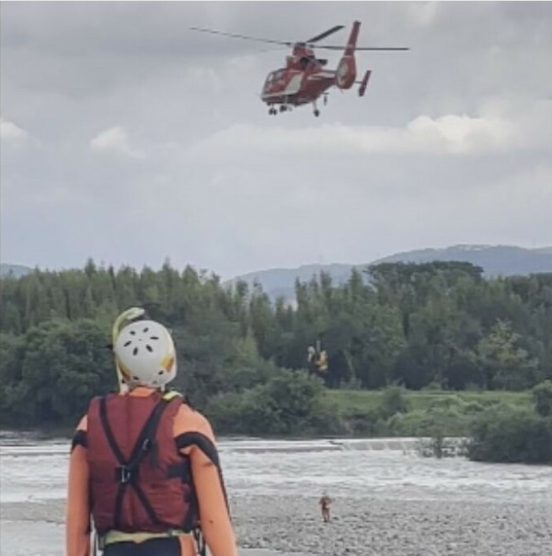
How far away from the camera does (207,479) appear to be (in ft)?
14.5

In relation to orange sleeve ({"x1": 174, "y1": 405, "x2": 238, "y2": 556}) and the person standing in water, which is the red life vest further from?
the person standing in water

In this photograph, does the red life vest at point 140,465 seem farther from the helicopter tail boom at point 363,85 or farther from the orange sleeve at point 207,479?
the helicopter tail boom at point 363,85

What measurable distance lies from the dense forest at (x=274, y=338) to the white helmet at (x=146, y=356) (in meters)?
58.9

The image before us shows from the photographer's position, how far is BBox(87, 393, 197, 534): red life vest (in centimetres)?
443

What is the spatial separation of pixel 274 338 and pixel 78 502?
79051mm

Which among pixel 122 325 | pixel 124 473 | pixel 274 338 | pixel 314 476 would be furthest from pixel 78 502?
pixel 274 338

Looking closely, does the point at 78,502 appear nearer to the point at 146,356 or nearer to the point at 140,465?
the point at 140,465

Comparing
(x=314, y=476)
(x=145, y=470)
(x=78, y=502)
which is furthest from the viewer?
(x=314, y=476)

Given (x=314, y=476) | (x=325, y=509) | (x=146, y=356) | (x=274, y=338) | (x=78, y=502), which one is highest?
(x=274, y=338)

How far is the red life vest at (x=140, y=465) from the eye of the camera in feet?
14.5

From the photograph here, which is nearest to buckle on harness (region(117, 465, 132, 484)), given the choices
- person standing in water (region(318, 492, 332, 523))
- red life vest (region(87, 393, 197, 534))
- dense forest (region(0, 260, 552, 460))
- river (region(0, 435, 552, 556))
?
red life vest (region(87, 393, 197, 534))

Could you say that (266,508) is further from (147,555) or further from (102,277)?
(102,277)

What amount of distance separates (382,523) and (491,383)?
154 feet

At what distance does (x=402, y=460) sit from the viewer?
4894cm
